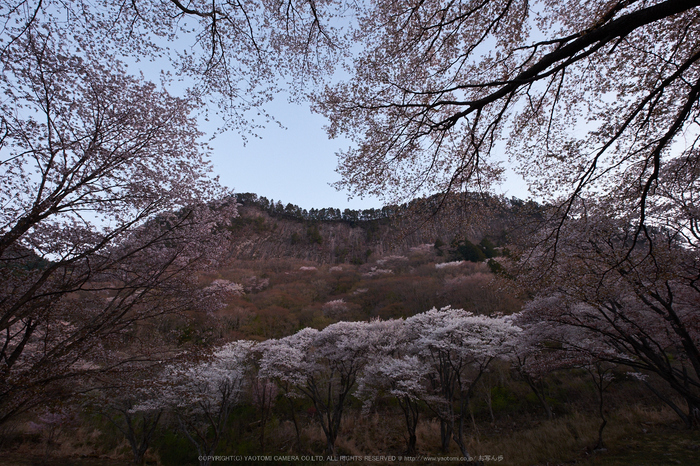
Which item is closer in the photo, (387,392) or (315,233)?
(387,392)

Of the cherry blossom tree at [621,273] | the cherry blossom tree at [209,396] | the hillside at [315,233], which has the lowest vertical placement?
the cherry blossom tree at [209,396]

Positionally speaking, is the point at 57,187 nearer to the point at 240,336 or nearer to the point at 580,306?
the point at 580,306

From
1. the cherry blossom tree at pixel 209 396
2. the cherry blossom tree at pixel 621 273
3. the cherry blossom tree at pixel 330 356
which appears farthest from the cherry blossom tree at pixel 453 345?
the cherry blossom tree at pixel 209 396

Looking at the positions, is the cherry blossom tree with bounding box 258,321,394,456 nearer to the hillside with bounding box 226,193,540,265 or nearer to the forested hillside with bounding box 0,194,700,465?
the forested hillside with bounding box 0,194,700,465

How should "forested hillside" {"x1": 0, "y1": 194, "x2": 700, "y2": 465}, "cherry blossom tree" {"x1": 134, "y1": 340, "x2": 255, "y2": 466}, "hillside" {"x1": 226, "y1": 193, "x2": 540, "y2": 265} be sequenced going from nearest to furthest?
"forested hillside" {"x1": 0, "y1": 194, "x2": 700, "y2": 465} → "cherry blossom tree" {"x1": 134, "y1": 340, "x2": 255, "y2": 466} → "hillside" {"x1": 226, "y1": 193, "x2": 540, "y2": 265}

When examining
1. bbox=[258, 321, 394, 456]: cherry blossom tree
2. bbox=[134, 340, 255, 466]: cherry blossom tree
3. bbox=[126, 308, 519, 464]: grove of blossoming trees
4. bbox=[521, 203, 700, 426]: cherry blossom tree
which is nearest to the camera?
bbox=[521, 203, 700, 426]: cherry blossom tree

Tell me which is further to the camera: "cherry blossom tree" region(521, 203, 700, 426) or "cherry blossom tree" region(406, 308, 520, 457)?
"cherry blossom tree" region(406, 308, 520, 457)

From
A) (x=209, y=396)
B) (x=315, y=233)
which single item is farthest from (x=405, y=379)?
(x=315, y=233)

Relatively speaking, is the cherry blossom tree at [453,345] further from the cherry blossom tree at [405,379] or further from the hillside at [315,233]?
the hillside at [315,233]

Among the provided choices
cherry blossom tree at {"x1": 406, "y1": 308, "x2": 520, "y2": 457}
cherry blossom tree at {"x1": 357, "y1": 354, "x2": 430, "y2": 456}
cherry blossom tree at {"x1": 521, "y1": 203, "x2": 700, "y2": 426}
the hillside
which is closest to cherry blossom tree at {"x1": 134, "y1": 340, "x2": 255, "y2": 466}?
cherry blossom tree at {"x1": 357, "y1": 354, "x2": 430, "y2": 456}

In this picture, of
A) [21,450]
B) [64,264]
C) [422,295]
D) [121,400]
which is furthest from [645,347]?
[21,450]

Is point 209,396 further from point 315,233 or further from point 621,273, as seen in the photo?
point 315,233

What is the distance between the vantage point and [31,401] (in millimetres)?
4059

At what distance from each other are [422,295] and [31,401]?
83.0 feet
